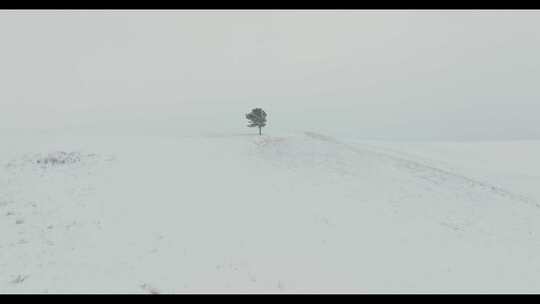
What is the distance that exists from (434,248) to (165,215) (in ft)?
37.6

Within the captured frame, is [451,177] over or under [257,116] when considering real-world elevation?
under

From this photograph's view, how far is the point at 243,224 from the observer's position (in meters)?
16.1

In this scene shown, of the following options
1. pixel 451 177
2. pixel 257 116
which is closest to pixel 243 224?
pixel 451 177

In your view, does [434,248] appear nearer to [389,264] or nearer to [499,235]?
[389,264]

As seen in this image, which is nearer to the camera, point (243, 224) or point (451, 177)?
point (243, 224)

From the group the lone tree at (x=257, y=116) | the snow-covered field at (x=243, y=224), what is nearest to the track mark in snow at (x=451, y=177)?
the snow-covered field at (x=243, y=224)

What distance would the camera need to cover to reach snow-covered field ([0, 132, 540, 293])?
40.2 feet

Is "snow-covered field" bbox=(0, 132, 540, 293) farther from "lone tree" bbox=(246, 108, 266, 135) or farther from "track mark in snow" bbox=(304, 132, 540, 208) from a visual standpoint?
"lone tree" bbox=(246, 108, 266, 135)

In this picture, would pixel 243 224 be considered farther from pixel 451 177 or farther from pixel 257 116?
pixel 257 116

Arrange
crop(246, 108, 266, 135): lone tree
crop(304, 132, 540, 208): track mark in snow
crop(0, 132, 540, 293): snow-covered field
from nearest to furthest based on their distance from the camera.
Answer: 1. crop(0, 132, 540, 293): snow-covered field
2. crop(304, 132, 540, 208): track mark in snow
3. crop(246, 108, 266, 135): lone tree

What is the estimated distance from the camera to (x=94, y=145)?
91.4 ft

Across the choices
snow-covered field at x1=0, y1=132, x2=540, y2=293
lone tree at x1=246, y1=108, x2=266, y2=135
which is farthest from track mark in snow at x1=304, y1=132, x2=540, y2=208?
lone tree at x1=246, y1=108, x2=266, y2=135
